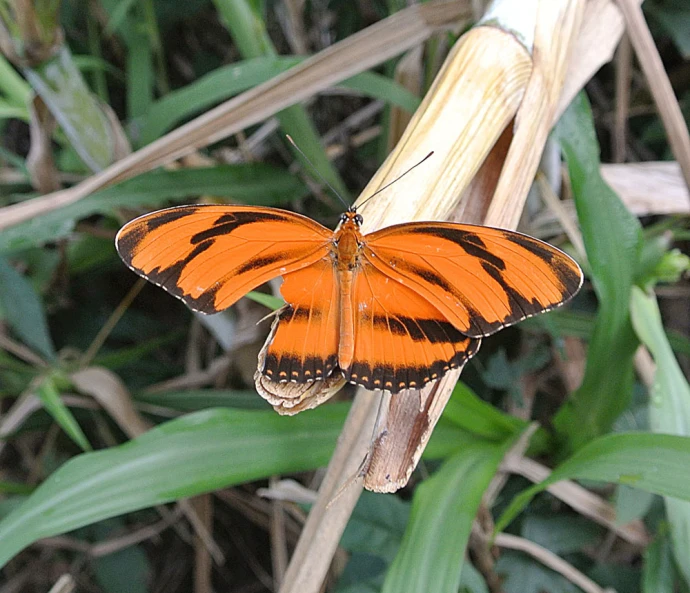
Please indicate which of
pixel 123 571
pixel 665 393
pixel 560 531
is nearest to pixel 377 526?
pixel 560 531

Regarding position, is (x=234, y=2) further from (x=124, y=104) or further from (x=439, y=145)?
(x=124, y=104)

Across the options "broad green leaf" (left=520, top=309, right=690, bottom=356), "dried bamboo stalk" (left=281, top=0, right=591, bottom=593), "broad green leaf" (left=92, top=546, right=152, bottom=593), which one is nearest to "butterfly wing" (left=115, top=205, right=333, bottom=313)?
"dried bamboo stalk" (left=281, top=0, right=591, bottom=593)

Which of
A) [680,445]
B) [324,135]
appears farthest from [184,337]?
[680,445]

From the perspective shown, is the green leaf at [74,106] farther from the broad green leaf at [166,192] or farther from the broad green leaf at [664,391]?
the broad green leaf at [664,391]

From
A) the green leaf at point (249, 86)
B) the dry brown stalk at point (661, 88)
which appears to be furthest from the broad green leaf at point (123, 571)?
the dry brown stalk at point (661, 88)

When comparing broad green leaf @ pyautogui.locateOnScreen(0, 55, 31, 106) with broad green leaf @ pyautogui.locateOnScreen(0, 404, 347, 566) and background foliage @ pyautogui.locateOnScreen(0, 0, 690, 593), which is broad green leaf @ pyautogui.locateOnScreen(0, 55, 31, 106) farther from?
broad green leaf @ pyautogui.locateOnScreen(0, 404, 347, 566)

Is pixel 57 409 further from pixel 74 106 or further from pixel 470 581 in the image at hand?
pixel 470 581
